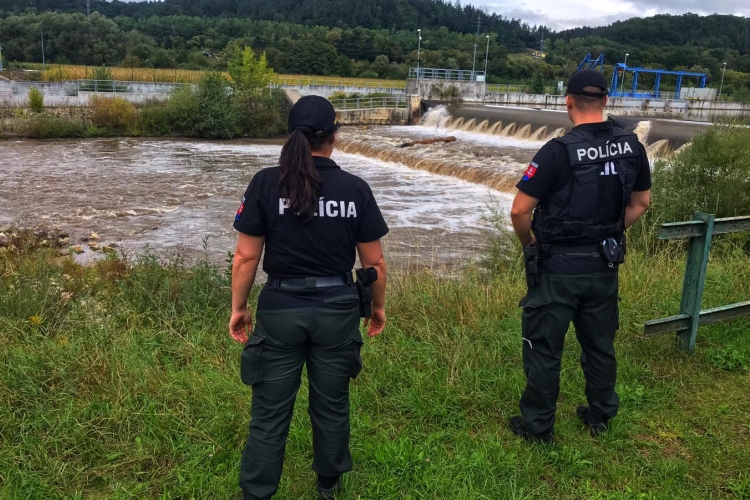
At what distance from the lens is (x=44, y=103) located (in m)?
31.4

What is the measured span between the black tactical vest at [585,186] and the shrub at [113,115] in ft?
102

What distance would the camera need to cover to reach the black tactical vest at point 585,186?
3240mm

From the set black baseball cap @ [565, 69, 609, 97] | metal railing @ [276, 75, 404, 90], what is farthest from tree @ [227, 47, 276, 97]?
black baseball cap @ [565, 69, 609, 97]

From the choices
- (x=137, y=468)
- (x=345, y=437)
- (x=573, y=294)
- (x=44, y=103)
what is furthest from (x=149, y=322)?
(x=44, y=103)

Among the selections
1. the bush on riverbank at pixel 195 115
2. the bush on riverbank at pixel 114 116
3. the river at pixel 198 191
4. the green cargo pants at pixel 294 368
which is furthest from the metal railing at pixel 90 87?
the green cargo pants at pixel 294 368

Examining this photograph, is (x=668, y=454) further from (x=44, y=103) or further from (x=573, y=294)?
(x=44, y=103)

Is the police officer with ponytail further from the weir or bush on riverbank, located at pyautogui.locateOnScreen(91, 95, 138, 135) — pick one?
bush on riverbank, located at pyautogui.locateOnScreen(91, 95, 138, 135)

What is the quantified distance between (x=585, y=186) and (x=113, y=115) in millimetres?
31108

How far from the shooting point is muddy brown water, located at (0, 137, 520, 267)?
12688 mm

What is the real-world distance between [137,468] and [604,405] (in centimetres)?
258

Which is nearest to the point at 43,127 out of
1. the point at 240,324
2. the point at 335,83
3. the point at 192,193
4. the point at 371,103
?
the point at 192,193

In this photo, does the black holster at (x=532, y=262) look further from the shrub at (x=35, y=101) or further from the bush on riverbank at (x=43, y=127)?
the shrub at (x=35, y=101)

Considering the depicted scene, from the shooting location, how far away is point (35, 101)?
30.3 meters

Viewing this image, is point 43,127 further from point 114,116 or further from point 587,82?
point 587,82
